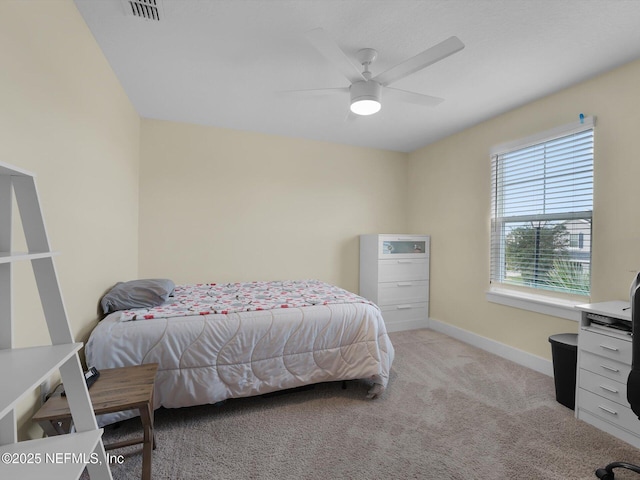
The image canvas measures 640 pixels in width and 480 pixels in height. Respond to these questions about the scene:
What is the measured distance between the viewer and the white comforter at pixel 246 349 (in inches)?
75.3

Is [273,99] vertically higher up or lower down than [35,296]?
higher up

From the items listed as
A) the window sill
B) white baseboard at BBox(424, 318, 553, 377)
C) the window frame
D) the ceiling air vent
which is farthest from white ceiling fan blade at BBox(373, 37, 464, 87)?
white baseboard at BBox(424, 318, 553, 377)

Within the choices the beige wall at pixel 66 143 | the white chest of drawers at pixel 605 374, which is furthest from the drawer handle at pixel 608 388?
the beige wall at pixel 66 143

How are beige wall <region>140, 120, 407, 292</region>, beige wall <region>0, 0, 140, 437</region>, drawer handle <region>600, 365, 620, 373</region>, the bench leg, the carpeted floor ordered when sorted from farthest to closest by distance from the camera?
beige wall <region>140, 120, 407, 292</region> < drawer handle <region>600, 365, 620, 373</region> < the carpeted floor < the bench leg < beige wall <region>0, 0, 140, 437</region>

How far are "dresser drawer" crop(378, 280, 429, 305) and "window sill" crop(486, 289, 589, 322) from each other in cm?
97

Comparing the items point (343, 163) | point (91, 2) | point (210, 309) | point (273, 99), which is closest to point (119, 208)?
point (210, 309)

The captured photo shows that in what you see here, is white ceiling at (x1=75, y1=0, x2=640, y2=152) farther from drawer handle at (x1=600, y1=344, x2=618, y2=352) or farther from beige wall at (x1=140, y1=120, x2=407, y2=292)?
drawer handle at (x1=600, y1=344, x2=618, y2=352)

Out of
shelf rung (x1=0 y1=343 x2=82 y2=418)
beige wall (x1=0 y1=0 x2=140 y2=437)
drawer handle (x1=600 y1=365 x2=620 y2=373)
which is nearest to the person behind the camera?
shelf rung (x1=0 y1=343 x2=82 y2=418)

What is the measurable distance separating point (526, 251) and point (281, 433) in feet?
9.04

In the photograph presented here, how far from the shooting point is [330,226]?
425cm

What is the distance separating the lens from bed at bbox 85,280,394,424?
1.92m

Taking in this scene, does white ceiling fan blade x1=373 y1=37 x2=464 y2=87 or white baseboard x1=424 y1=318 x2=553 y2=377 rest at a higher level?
white ceiling fan blade x1=373 y1=37 x2=464 y2=87

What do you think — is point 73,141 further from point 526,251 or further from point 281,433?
point 526,251

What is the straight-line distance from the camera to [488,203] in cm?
336
